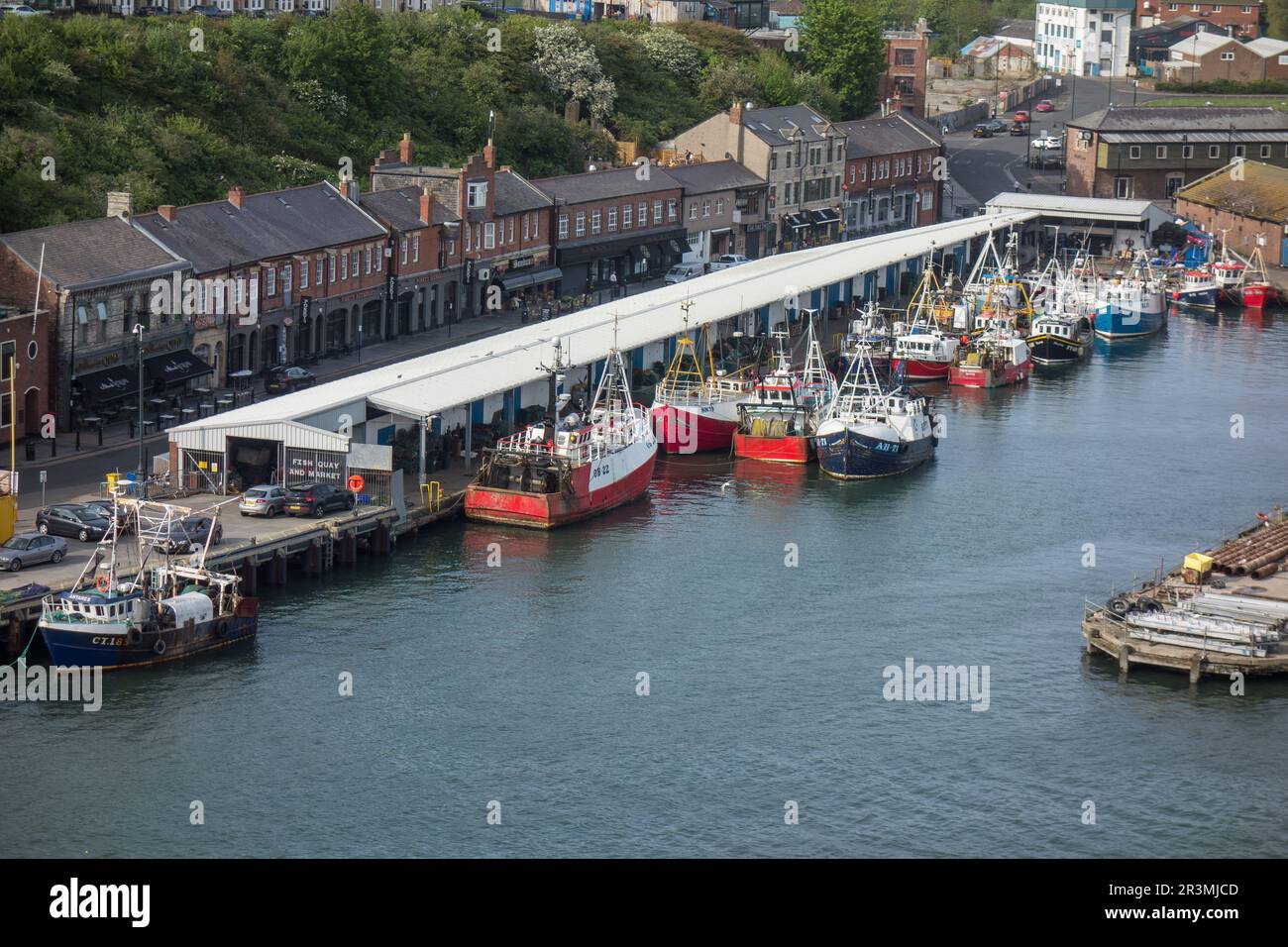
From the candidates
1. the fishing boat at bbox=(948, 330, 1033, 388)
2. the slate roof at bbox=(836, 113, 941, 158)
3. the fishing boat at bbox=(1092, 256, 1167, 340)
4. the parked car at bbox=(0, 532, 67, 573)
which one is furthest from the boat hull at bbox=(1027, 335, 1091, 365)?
the parked car at bbox=(0, 532, 67, 573)

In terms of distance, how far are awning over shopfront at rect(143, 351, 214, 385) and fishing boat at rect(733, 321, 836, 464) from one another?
21.8 meters

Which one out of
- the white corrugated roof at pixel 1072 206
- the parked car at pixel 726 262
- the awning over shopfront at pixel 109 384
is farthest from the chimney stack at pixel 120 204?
the white corrugated roof at pixel 1072 206

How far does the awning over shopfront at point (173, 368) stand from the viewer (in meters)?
82.6

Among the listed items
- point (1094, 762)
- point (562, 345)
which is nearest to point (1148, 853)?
point (1094, 762)

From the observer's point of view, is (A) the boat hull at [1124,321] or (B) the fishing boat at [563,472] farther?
(A) the boat hull at [1124,321]

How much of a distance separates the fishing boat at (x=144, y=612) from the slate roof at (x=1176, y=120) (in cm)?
10651

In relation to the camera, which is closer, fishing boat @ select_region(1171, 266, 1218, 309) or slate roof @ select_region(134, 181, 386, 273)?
slate roof @ select_region(134, 181, 386, 273)

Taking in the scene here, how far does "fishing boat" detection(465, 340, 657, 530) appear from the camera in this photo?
75.2 m

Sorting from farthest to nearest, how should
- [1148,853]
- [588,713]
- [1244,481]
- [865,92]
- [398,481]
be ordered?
[865,92] < [1244,481] < [398,481] < [588,713] < [1148,853]

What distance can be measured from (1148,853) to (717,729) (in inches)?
479

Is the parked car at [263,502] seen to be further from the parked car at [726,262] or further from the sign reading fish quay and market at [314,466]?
the parked car at [726,262]

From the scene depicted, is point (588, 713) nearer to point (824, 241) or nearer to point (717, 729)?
point (717, 729)

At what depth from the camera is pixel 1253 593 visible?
65.3m

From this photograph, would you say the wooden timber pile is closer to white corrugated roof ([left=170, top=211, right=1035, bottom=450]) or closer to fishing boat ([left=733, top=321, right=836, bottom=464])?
fishing boat ([left=733, top=321, right=836, bottom=464])
